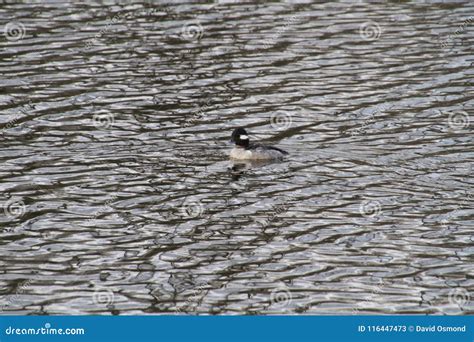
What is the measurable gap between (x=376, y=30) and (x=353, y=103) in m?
7.39

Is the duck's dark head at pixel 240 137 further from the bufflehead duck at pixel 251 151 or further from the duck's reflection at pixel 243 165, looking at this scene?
the duck's reflection at pixel 243 165

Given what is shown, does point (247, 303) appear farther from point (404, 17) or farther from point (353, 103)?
point (404, 17)

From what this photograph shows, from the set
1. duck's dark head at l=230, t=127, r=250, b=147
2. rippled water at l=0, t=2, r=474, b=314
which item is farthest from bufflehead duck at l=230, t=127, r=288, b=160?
rippled water at l=0, t=2, r=474, b=314

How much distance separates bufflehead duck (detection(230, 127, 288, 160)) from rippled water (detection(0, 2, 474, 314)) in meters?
0.28

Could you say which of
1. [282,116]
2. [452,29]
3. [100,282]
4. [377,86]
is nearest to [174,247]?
[100,282]

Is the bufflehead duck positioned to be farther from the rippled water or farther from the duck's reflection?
the rippled water

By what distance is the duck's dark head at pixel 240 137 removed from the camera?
24281 millimetres

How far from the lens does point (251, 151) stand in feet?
78.7

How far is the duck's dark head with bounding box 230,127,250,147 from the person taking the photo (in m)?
24.3

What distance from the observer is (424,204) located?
20.9 m

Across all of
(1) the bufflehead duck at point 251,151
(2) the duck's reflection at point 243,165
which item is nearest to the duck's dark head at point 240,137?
(1) the bufflehead duck at point 251,151

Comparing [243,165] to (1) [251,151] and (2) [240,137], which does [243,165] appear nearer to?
(1) [251,151]

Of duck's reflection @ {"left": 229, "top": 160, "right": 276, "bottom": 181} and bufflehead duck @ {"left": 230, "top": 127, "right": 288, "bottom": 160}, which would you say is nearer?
duck's reflection @ {"left": 229, "top": 160, "right": 276, "bottom": 181}

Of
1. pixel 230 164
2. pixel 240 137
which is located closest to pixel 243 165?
pixel 230 164
